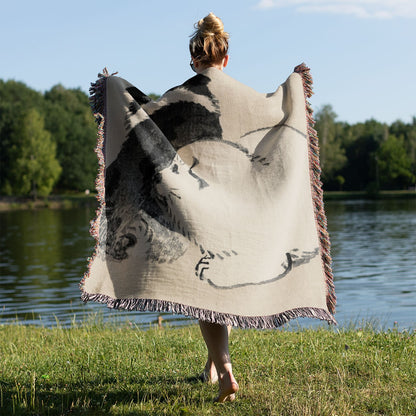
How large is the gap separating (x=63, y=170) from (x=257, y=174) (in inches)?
2538

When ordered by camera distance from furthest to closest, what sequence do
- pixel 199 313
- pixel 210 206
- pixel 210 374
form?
pixel 210 374, pixel 210 206, pixel 199 313

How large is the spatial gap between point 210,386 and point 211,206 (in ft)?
3.70

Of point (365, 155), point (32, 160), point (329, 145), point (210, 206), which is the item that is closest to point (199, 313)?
point (210, 206)

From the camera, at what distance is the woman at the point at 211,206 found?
3.48 metres

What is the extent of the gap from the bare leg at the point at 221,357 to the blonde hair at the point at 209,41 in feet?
5.05

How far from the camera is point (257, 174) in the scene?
3699 mm

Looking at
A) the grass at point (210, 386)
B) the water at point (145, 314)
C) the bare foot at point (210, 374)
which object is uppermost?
the bare foot at point (210, 374)

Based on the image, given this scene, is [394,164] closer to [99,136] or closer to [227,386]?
[99,136]

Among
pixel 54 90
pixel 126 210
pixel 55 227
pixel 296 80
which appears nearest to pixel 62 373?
pixel 126 210

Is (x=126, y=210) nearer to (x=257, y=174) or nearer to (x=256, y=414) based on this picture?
(x=257, y=174)

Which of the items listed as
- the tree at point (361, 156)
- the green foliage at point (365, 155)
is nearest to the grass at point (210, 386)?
the green foliage at point (365, 155)

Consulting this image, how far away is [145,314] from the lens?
11.2m

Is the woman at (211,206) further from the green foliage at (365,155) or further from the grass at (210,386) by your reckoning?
the green foliage at (365,155)

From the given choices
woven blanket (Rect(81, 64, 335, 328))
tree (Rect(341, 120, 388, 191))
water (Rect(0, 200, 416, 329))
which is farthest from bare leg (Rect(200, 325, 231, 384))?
tree (Rect(341, 120, 388, 191))
